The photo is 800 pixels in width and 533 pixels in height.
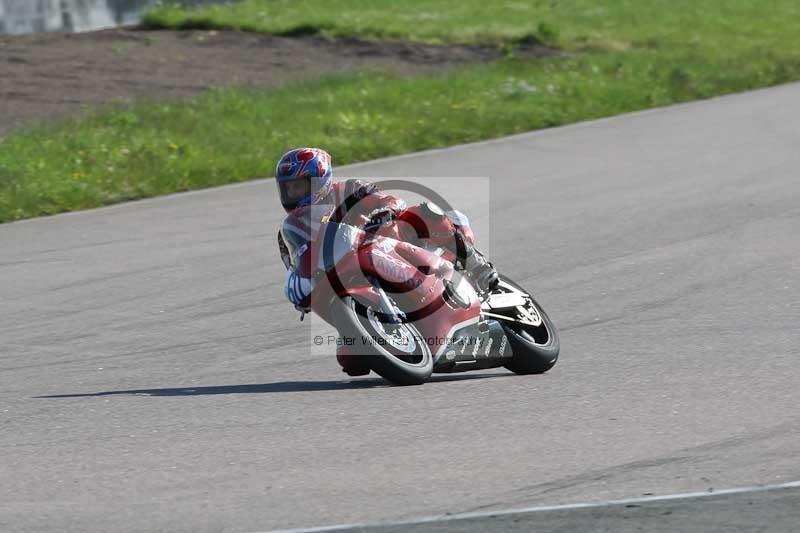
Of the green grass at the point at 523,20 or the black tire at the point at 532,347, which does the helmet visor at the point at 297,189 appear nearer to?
the black tire at the point at 532,347

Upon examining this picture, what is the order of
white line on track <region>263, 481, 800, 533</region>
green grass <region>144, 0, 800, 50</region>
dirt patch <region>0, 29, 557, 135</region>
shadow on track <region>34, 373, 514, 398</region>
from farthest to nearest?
green grass <region>144, 0, 800, 50</region> → dirt patch <region>0, 29, 557, 135</region> → shadow on track <region>34, 373, 514, 398</region> → white line on track <region>263, 481, 800, 533</region>

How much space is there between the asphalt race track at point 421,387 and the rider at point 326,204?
25.6 inches


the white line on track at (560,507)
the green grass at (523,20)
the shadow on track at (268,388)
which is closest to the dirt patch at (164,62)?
the green grass at (523,20)

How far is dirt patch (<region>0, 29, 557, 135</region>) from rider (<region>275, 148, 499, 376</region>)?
35.1 ft

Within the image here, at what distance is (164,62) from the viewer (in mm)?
21797

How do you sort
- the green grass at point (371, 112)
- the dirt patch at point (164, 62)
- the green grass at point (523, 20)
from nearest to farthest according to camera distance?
the green grass at point (371, 112), the dirt patch at point (164, 62), the green grass at point (523, 20)

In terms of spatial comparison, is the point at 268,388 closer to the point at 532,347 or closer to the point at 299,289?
the point at 299,289

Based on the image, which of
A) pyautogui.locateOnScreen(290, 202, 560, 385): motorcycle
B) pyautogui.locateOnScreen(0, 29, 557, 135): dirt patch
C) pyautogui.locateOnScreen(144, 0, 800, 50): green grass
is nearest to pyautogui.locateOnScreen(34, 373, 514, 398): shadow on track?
pyautogui.locateOnScreen(290, 202, 560, 385): motorcycle

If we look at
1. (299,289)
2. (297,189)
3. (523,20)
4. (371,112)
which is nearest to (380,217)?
(297,189)

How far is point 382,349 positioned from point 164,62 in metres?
15.3

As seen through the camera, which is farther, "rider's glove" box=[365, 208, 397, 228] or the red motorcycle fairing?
"rider's glove" box=[365, 208, 397, 228]

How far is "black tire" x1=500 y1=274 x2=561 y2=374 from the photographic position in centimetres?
805

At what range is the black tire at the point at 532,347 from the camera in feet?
26.4

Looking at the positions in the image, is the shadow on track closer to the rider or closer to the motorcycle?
the rider
